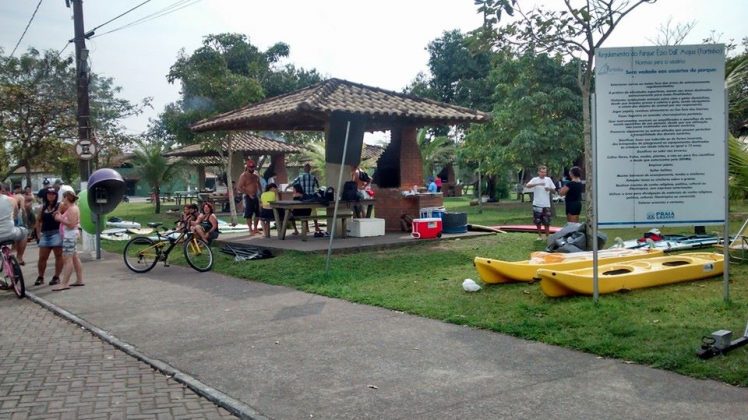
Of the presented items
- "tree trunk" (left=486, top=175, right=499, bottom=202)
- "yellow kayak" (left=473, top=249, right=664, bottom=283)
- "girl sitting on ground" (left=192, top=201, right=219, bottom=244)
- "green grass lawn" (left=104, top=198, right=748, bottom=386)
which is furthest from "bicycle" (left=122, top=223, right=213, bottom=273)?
"tree trunk" (left=486, top=175, right=499, bottom=202)

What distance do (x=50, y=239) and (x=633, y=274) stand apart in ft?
28.7

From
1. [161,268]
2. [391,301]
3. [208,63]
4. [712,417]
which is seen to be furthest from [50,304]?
[208,63]

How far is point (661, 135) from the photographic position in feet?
24.7

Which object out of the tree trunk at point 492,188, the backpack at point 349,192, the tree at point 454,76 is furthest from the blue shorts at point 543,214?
the tree at point 454,76

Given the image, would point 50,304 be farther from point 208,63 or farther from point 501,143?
point 501,143

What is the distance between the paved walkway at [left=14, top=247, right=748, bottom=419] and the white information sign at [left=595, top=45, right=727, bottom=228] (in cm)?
231

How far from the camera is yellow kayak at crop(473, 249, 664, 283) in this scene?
923cm

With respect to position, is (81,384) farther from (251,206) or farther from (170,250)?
(251,206)

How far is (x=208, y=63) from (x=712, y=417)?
70.3ft

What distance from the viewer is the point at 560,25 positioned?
13.6m

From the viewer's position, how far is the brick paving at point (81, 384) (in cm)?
511

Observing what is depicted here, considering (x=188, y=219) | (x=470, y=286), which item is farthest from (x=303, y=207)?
(x=470, y=286)

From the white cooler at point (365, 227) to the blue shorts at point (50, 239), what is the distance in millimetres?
6110

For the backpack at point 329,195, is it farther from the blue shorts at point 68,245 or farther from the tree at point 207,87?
the tree at point 207,87
